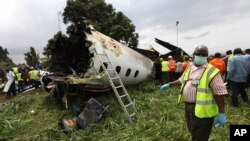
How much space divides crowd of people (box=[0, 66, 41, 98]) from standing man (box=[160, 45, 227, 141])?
552 inches

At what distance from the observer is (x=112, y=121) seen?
9070 millimetres

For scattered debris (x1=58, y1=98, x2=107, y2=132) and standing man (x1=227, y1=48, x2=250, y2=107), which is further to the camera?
standing man (x1=227, y1=48, x2=250, y2=107)

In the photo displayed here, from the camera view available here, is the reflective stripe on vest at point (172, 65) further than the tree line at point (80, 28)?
Yes

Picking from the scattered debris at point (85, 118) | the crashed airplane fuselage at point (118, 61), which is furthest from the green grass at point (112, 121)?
the crashed airplane fuselage at point (118, 61)

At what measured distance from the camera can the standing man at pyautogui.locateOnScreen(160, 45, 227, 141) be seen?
4738 millimetres

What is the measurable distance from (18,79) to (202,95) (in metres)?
16.1

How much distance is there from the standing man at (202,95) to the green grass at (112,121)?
2.43 meters

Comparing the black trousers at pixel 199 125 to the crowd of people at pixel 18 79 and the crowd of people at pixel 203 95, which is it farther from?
the crowd of people at pixel 18 79

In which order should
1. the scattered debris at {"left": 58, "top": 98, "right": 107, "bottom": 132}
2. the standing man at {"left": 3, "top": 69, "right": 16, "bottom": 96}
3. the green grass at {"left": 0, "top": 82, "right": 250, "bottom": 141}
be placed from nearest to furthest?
the green grass at {"left": 0, "top": 82, "right": 250, "bottom": 141} → the scattered debris at {"left": 58, "top": 98, "right": 107, "bottom": 132} → the standing man at {"left": 3, "top": 69, "right": 16, "bottom": 96}

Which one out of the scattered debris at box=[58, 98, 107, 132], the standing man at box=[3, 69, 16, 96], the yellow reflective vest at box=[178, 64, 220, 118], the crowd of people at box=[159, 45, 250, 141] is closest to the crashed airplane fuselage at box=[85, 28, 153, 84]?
the scattered debris at box=[58, 98, 107, 132]

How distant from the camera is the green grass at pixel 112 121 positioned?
784cm

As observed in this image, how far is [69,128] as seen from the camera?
28.7 ft

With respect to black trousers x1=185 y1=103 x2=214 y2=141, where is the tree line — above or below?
above

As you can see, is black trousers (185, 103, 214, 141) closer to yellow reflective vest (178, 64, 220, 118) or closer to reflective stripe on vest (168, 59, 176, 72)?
yellow reflective vest (178, 64, 220, 118)
